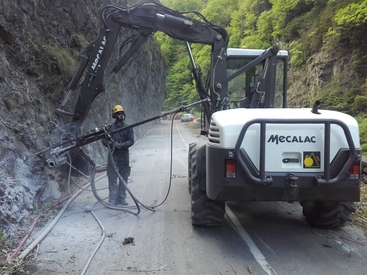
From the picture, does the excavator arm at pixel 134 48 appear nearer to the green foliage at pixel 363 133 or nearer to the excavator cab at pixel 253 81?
the excavator cab at pixel 253 81

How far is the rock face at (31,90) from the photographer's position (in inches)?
214

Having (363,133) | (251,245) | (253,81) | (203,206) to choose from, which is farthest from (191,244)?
(363,133)

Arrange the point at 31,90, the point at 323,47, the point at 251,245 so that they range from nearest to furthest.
Answer: the point at 251,245 → the point at 31,90 → the point at 323,47

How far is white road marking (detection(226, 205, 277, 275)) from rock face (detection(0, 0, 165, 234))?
132 inches

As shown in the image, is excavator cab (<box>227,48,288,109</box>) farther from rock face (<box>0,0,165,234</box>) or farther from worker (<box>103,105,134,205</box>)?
rock face (<box>0,0,165,234</box>)

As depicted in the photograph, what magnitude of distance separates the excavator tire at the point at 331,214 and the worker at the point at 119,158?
11.7ft

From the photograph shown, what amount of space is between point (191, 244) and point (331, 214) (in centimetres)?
220

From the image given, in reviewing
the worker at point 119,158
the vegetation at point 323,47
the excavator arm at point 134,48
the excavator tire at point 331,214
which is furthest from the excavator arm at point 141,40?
the vegetation at point 323,47

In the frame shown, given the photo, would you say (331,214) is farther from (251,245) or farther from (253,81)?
(253,81)

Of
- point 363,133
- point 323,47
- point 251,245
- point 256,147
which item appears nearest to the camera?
point 256,147

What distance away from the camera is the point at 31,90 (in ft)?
24.3

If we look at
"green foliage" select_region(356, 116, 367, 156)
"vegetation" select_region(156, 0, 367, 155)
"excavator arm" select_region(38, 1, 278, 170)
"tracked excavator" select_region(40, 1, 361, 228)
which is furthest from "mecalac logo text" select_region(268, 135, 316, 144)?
"green foliage" select_region(356, 116, 367, 156)

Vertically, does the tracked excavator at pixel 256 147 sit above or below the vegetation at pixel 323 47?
Answer: below

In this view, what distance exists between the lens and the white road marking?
13.3 feet
